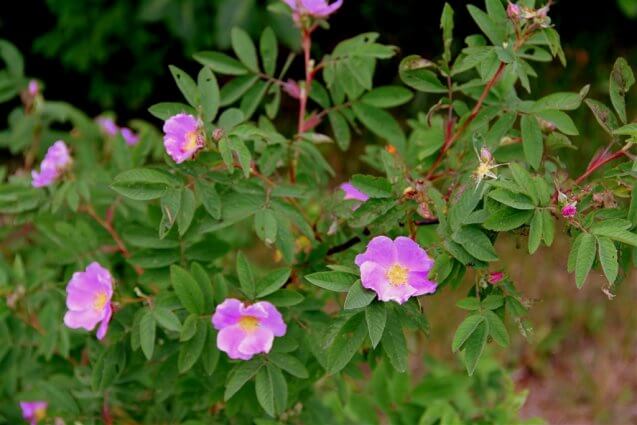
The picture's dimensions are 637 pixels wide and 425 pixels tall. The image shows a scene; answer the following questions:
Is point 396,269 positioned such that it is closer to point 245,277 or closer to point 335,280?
point 335,280

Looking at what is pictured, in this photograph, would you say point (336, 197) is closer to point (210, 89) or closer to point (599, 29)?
point (210, 89)

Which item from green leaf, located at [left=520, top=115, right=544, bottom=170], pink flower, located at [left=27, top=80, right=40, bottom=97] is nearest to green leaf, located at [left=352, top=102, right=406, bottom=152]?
green leaf, located at [left=520, top=115, right=544, bottom=170]

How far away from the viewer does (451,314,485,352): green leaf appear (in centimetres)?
101

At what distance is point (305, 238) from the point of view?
4.58 ft

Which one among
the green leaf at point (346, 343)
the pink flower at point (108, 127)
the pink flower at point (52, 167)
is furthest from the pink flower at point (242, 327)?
the pink flower at point (108, 127)

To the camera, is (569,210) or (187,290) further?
(187,290)

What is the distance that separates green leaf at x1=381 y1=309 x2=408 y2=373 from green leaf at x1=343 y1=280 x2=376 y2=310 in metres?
0.07

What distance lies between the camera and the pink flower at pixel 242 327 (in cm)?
109

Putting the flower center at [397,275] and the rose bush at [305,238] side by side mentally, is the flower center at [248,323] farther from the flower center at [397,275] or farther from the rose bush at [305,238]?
the flower center at [397,275]

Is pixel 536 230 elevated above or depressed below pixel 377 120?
above

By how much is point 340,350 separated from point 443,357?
5.71 ft

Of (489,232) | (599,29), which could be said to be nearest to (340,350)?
(489,232)

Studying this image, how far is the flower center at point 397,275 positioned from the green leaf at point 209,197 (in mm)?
277

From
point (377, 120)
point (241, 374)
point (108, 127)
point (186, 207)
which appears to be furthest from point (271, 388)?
point (108, 127)
